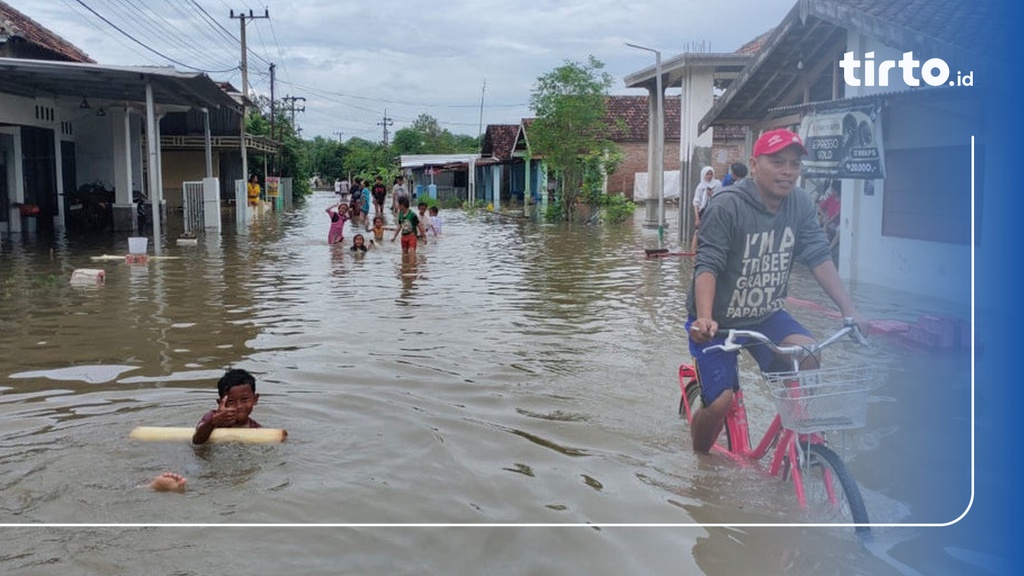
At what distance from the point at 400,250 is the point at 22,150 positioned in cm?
943

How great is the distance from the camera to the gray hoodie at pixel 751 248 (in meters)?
4.43

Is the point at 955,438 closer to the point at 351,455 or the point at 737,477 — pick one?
the point at 737,477

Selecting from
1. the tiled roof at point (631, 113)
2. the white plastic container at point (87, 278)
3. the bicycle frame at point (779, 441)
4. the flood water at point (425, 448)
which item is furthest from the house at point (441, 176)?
the bicycle frame at point (779, 441)

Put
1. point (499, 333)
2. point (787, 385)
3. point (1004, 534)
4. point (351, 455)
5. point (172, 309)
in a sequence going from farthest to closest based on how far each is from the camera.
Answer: point (172, 309), point (499, 333), point (351, 455), point (787, 385), point (1004, 534)

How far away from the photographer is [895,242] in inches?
435

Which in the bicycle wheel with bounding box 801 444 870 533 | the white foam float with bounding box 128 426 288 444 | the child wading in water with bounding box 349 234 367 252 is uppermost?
the child wading in water with bounding box 349 234 367 252

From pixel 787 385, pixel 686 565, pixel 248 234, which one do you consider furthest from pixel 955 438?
pixel 248 234

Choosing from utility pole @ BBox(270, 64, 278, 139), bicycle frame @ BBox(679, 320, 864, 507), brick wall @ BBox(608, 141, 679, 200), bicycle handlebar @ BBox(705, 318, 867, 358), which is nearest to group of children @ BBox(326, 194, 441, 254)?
bicycle frame @ BBox(679, 320, 864, 507)

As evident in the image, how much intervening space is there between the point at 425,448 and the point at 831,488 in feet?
7.61

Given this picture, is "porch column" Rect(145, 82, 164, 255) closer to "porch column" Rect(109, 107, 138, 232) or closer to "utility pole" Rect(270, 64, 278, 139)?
"porch column" Rect(109, 107, 138, 232)

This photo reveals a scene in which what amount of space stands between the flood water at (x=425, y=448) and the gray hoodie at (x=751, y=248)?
80 centimetres

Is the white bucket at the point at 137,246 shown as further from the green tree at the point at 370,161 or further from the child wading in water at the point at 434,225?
the green tree at the point at 370,161

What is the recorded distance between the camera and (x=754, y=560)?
12.6 feet

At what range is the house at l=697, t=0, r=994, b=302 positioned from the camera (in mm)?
8977
